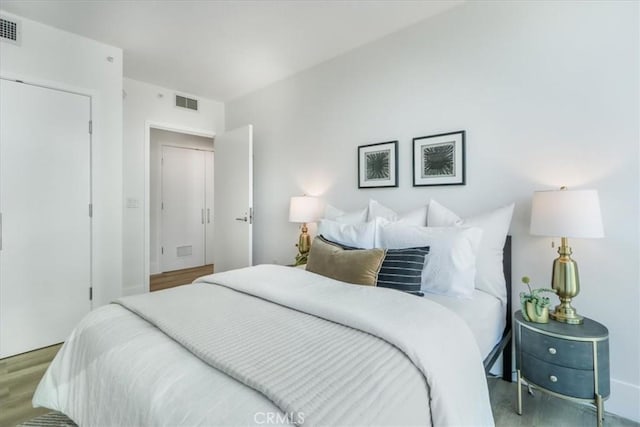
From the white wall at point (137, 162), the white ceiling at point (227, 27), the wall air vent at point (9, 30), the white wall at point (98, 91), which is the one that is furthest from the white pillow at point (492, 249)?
the wall air vent at point (9, 30)

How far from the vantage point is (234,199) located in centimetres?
388

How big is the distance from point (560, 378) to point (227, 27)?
324cm

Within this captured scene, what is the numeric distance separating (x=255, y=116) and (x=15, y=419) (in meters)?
3.42

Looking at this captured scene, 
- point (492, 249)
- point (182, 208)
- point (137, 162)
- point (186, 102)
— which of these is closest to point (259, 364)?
point (492, 249)

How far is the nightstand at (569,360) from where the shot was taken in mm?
1419

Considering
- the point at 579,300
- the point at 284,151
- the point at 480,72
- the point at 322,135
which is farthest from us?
the point at 284,151

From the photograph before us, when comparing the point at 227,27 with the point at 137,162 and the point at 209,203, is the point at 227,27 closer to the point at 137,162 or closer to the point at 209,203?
the point at 137,162

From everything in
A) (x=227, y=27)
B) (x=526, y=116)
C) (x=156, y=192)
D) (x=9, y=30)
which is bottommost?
(x=156, y=192)

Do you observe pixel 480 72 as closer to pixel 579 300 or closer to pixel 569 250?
pixel 569 250

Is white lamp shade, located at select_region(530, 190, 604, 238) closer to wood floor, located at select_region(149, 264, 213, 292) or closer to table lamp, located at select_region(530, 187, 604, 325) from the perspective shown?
table lamp, located at select_region(530, 187, 604, 325)

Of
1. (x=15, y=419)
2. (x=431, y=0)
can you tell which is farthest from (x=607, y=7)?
(x=15, y=419)

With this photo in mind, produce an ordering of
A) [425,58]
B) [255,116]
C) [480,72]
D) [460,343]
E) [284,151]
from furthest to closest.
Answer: [255,116] → [284,151] → [425,58] → [480,72] → [460,343]

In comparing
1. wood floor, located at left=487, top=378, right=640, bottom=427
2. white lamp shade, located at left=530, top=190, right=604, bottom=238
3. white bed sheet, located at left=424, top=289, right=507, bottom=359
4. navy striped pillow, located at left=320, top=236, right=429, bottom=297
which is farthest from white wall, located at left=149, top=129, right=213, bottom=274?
white lamp shade, located at left=530, top=190, right=604, bottom=238

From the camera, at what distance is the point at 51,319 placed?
2.59 metres
